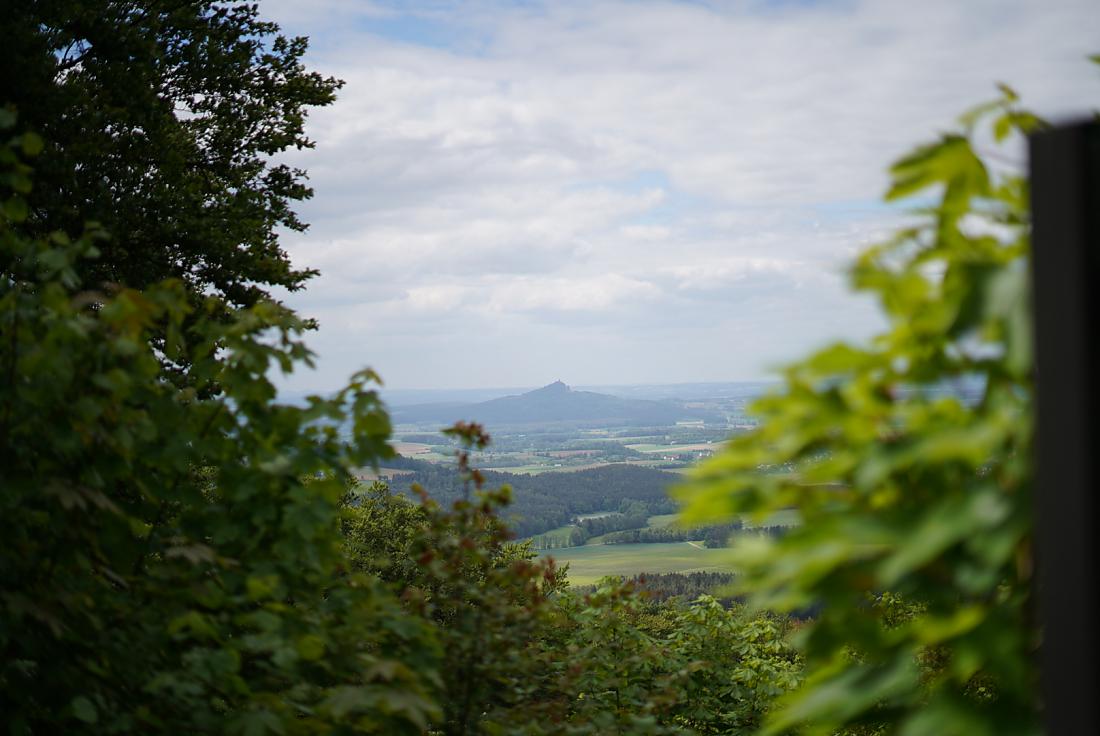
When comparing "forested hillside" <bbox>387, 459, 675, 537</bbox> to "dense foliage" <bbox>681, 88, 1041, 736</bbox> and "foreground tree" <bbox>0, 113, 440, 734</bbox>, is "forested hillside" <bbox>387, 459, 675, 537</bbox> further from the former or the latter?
"dense foliage" <bbox>681, 88, 1041, 736</bbox>

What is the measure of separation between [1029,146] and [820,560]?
658 mm

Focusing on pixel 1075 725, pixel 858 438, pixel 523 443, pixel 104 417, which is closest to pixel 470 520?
pixel 104 417

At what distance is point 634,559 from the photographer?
8069cm

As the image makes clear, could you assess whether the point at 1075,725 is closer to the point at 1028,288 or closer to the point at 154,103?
the point at 1028,288

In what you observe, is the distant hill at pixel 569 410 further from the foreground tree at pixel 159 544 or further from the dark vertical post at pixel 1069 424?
the dark vertical post at pixel 1069 424

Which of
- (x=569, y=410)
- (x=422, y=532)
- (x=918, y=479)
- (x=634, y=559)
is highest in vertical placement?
(x=918, y=479)

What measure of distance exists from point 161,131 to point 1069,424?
479 inches

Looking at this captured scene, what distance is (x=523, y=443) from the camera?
126562mm

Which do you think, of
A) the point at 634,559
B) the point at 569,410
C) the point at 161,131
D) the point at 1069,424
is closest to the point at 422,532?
the point at 1069,424

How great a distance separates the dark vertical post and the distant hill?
5775 inches

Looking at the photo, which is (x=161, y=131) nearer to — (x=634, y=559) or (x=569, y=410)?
(x=634, y=559)

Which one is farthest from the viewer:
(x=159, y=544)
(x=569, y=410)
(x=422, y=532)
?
(x=569, y=410)

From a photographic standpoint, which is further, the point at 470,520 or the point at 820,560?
the point at 470,520

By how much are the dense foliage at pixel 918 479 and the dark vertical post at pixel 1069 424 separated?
8 cm
